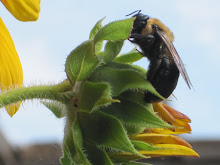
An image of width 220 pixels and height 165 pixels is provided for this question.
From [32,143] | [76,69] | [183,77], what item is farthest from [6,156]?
[183,77]

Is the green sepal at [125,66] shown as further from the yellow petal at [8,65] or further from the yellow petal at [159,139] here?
the yellow petal at [8,65]

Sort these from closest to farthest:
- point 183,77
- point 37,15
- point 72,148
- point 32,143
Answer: point 183,77, point 72,148, point 37,15, point 32,143

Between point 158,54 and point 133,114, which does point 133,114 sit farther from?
point 158,54

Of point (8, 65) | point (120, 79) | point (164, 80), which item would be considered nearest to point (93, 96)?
point (120, 79)

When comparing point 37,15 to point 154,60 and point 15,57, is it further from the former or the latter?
point 154,60

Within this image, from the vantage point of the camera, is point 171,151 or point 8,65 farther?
point 8,65

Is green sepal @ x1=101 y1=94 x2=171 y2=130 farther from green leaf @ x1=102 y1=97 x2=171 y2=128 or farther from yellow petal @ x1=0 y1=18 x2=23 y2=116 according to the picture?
yellow petal @ x1=0 y1=18 x2=23 y2=116

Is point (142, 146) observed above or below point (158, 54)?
below
